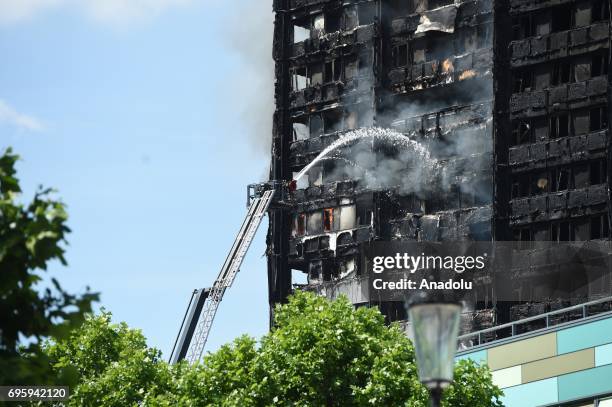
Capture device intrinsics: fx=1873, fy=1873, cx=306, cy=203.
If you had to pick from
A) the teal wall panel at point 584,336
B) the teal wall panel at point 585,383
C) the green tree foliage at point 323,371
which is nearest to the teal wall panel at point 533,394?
the teal wall panel at point 585,383

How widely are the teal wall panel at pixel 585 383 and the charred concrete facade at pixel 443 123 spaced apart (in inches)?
1560

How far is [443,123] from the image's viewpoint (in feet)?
440

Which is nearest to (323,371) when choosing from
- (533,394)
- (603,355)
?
(603,355)

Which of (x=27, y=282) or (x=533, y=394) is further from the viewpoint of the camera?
(x=533, y=394)

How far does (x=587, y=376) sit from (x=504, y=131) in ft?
154

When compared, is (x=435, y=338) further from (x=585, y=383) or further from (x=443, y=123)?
(x=443, y=123)

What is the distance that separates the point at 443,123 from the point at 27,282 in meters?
111

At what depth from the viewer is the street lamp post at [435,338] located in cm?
2580

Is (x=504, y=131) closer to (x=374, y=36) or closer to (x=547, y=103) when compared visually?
(x=547, y=103)

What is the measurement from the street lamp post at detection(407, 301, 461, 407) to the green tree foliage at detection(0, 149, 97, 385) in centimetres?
465

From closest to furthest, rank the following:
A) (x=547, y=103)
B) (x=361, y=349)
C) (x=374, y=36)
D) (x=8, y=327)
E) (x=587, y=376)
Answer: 1. (x=8, y=327)
2. (x=361, y=349)
3. (x=587, y=376)
4. (x=547, y=103)
5. (x=374, y=36)

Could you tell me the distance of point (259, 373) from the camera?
69.1 m

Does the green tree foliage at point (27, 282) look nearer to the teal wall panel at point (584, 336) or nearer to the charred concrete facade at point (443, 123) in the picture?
the teal wall panel at point (584, 336)

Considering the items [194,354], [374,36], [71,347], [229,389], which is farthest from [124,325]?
[374,36]
